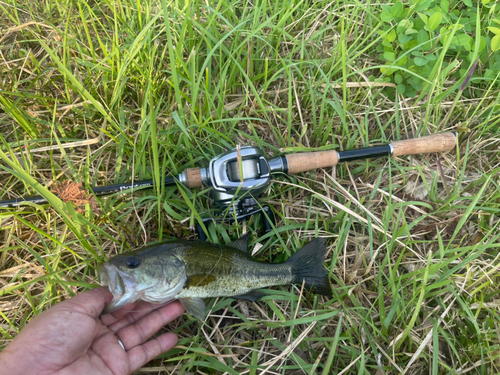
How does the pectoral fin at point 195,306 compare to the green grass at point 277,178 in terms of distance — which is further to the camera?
the green grass at point 277,178

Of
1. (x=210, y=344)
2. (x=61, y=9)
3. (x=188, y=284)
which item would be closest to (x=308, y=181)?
(x=188, y=284)

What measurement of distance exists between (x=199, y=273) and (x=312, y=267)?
94cm

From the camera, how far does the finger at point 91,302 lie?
218cm

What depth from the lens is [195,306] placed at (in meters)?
2.46

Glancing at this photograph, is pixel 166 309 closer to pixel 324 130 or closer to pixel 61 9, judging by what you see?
pixel 324 130

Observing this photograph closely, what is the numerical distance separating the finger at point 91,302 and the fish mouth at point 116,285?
0.07 m

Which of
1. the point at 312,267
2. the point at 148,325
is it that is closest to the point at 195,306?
the point at 148,325

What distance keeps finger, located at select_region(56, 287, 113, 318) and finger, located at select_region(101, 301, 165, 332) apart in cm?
24

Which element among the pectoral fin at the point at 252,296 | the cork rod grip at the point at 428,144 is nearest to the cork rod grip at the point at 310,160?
the cork rod grip at the point at 428,144

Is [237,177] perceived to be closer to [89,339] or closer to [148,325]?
[148,325]

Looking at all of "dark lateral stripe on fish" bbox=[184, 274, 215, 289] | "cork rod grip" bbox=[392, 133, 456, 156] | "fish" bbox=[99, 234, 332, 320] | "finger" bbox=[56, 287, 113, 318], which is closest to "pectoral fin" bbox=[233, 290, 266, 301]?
"fish" bbox=[99, 234, 332, 320]

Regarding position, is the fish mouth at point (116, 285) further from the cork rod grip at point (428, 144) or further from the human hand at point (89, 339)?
the cork rod grip at point (428, 144)

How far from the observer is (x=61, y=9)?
3.40 m

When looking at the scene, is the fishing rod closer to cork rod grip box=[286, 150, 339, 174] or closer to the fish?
cork rod grip box=[286, 150, 339, 174]
